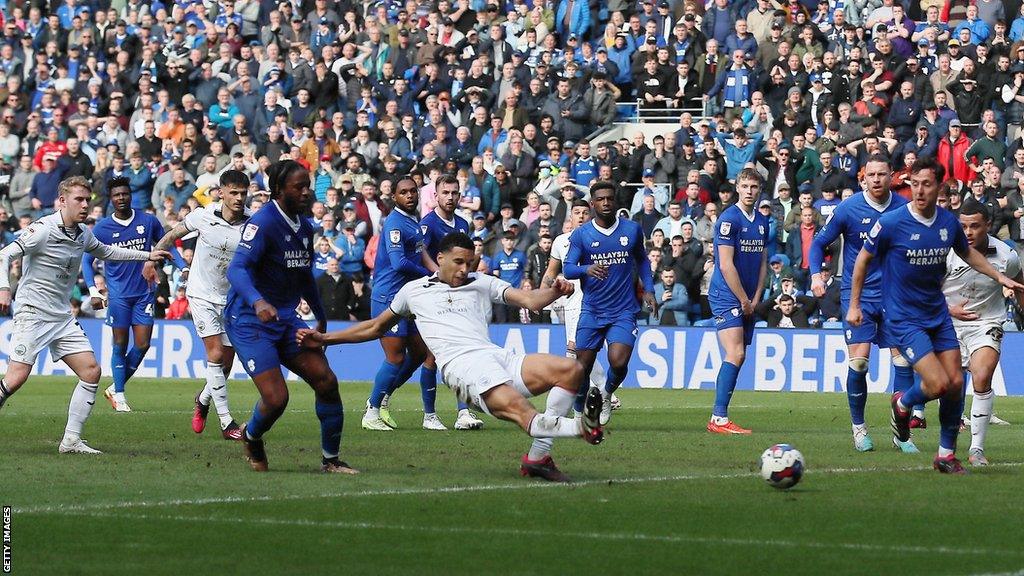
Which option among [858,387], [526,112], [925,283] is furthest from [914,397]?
[526,112]

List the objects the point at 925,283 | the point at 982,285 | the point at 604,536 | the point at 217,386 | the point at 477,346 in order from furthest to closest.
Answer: the point at 217,386, the point at 982,285, the point at 925,283, the point at 477,346, the point at 604,536

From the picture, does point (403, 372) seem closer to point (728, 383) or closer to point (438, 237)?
point (438, 237)

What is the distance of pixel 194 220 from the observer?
16.1 metres

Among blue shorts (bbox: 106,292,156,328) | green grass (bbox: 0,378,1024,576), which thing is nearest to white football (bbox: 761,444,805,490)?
green grass (bbox: 0,378,1024,576)

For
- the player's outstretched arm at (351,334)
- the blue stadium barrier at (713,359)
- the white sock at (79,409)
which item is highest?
the player's outstretched arm at (351,334)

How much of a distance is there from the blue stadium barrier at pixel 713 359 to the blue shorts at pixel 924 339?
11.8m

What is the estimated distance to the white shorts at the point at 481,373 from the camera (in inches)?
456

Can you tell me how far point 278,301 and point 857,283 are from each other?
432cm

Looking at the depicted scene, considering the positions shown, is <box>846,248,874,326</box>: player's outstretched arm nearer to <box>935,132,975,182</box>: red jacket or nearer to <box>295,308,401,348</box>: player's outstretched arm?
<box>295,308,401,348</box>: player's outstretched arm

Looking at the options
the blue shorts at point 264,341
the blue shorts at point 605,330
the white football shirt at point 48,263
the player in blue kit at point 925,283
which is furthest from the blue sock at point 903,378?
the white football shirt at point 48,263

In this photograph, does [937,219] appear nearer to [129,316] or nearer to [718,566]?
[718,566]

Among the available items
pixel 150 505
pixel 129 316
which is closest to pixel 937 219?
pixel 150 505

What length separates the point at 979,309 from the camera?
49.7 ft

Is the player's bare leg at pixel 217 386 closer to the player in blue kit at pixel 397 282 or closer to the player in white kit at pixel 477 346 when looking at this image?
the player in blue kit at pixel 397 282
